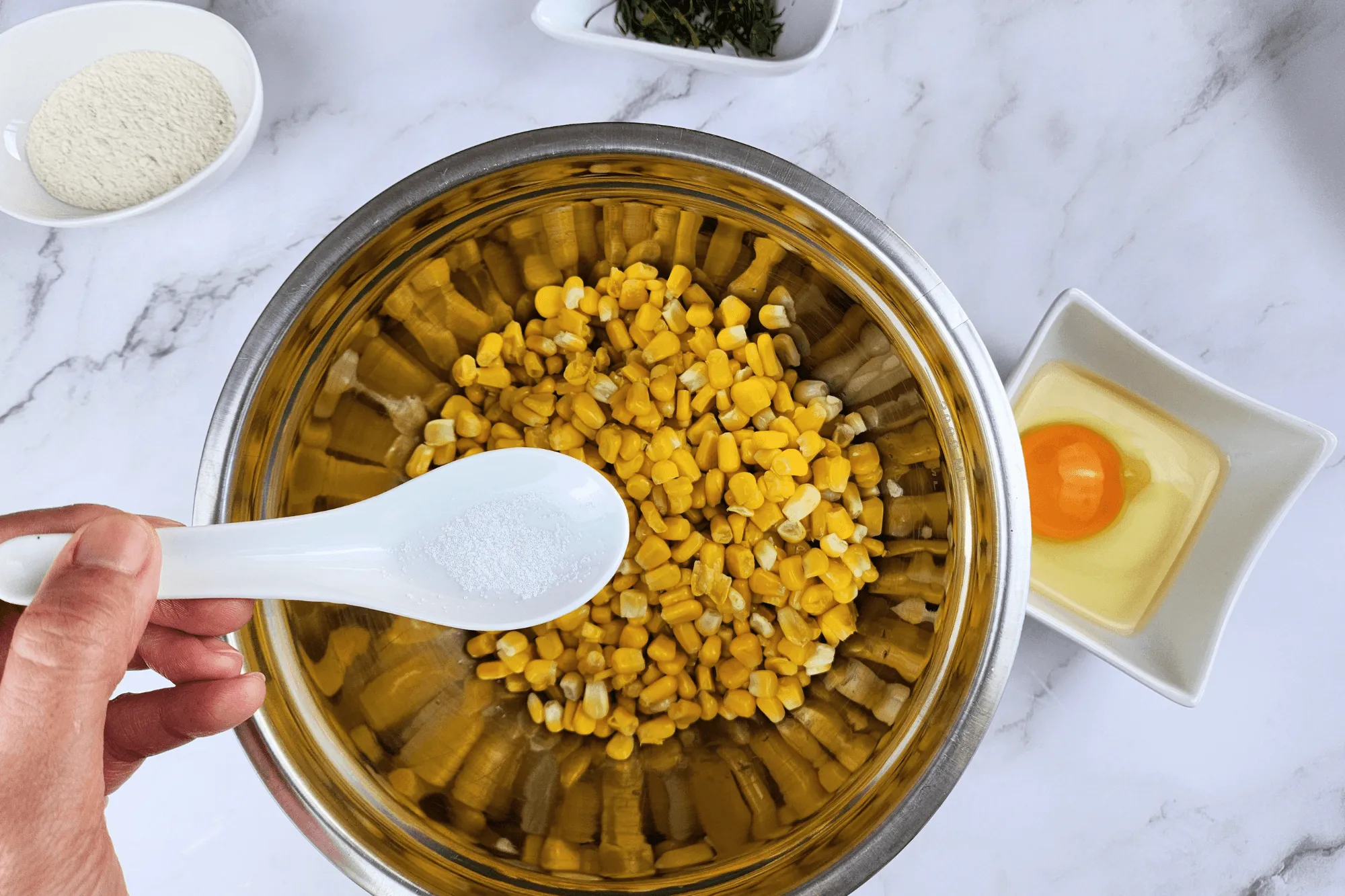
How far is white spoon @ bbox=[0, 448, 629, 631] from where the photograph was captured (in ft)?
2.19

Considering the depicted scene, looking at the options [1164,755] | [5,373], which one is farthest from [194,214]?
[1164,755]

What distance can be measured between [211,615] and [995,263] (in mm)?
905

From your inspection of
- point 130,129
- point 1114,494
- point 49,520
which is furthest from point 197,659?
point 1114,494

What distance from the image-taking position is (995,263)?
103 cm

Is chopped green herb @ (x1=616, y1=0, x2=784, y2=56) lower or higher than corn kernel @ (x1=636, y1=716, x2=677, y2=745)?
higher

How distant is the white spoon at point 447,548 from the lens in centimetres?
67

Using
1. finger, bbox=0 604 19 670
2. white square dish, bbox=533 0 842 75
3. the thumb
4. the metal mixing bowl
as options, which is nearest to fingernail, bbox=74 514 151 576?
the thumb

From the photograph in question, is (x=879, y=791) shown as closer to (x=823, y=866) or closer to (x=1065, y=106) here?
(x=823, y=866)

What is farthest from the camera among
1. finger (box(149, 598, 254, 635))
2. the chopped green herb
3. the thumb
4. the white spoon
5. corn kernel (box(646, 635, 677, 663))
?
the chopped green herb

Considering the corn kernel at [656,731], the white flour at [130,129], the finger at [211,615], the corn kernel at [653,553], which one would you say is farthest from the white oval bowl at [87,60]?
the corn kernel at [656,731]

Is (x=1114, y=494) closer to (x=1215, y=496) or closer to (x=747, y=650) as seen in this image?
(x=1215, y=496)

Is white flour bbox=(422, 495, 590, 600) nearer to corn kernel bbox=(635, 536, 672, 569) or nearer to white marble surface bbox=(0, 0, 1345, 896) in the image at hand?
corn kernel bbox=(635, 536, 672, 569)

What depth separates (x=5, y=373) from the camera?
3.53 feet

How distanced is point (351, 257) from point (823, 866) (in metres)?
0.64
